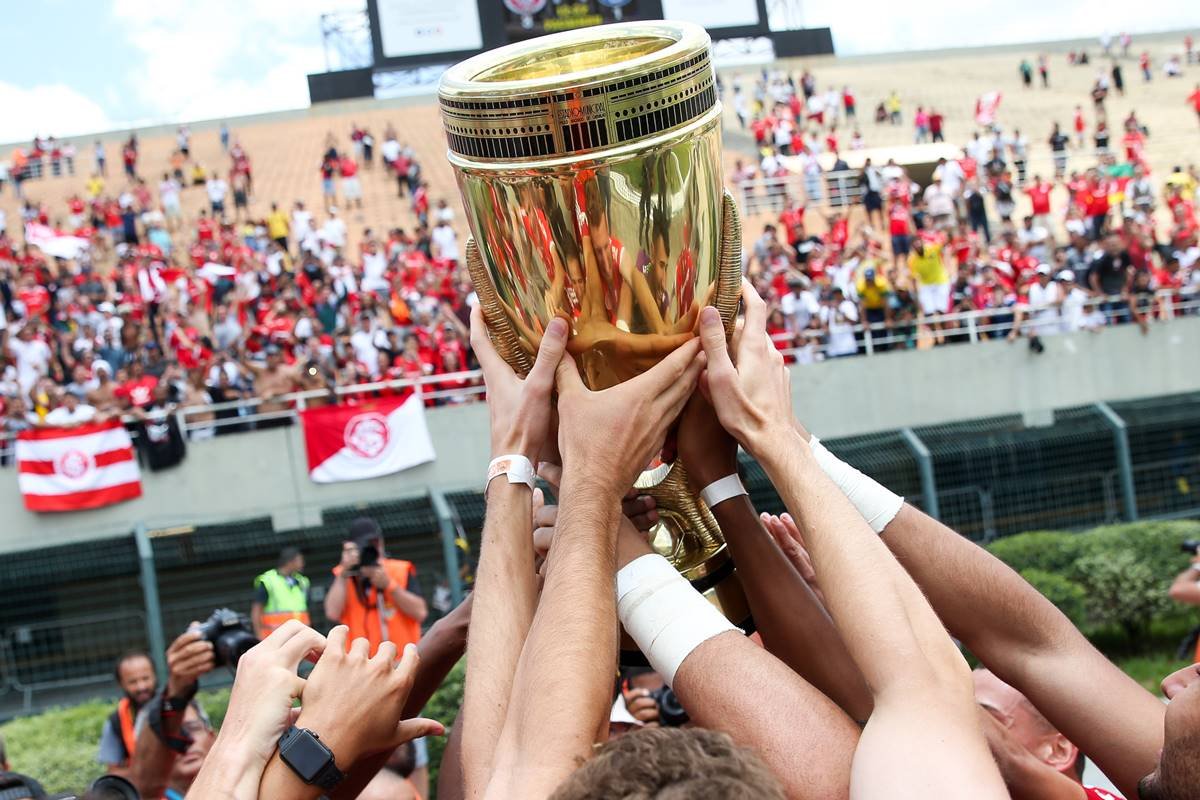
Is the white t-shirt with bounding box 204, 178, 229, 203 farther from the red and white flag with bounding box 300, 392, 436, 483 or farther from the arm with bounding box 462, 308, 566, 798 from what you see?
the arm with bounding box 462, 308, 566, 798

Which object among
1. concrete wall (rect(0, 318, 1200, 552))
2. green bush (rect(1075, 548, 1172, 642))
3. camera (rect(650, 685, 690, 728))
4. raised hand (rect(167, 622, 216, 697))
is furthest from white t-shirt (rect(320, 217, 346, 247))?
raised hand (rect(167, 622, 216, 697))

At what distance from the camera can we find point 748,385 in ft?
7.82

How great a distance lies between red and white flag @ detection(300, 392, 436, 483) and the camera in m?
13.7

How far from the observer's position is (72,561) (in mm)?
12852

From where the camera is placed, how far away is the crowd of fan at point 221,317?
46.5 feet

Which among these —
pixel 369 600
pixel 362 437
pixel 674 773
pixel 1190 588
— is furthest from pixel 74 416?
pixel 674 773

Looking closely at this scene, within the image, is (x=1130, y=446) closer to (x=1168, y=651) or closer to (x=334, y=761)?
(x=1168, y=651)

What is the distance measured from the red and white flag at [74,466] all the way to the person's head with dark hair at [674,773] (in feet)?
40.3

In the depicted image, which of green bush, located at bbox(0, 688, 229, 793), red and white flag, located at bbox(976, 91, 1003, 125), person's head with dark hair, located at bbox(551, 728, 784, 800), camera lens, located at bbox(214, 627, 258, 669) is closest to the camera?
person's head with dark hair, located at bbox(551, 728, 784, 800)

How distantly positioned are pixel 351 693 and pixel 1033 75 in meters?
40.3

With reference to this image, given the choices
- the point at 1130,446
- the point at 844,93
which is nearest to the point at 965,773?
the point at 1130,446

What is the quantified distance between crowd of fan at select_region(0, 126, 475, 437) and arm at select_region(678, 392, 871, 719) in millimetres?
10367

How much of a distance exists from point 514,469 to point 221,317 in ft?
50.8

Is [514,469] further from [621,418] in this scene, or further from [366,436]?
[366,436]
